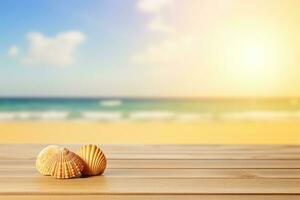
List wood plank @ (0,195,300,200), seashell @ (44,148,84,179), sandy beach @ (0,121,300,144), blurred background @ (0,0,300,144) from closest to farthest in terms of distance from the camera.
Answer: wood plank @ (0,195,300,200) < seashell @ (44,148,84,179) < sandy beach @ (0,121,300,144) < blurred background @ (0,0,300,144)

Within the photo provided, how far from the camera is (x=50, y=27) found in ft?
28.9

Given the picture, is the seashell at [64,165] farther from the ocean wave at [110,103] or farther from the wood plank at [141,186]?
the ocean wave at [110,103]

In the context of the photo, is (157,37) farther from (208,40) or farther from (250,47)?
(250,47)

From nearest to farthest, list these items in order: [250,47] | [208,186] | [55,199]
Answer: [55,199] < [208,186] < [250,47]

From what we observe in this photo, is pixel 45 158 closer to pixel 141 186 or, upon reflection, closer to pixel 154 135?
pixel 141 186

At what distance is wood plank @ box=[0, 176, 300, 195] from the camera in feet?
3.30

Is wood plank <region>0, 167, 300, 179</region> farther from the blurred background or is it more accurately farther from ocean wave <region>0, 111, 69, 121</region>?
ocean wave <region>0, 111, 69, 121</region>

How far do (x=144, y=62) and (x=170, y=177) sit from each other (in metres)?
7.68

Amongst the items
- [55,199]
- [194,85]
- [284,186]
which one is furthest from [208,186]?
[194,85]

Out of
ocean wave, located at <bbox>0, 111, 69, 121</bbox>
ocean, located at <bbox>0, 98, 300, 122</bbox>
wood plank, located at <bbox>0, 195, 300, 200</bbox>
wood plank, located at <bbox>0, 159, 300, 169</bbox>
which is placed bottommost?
wood plank, located at <bbox>0, 195, 300, 200</bbox>

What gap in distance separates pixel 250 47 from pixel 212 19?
0.68 m

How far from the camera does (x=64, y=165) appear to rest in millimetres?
1151

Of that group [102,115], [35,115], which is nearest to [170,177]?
[102,115]

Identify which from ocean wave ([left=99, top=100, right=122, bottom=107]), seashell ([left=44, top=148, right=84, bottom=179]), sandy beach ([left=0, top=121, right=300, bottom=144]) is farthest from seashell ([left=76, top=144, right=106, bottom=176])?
ocean wave ([left=99, top=100, right=122, bottom=107])
